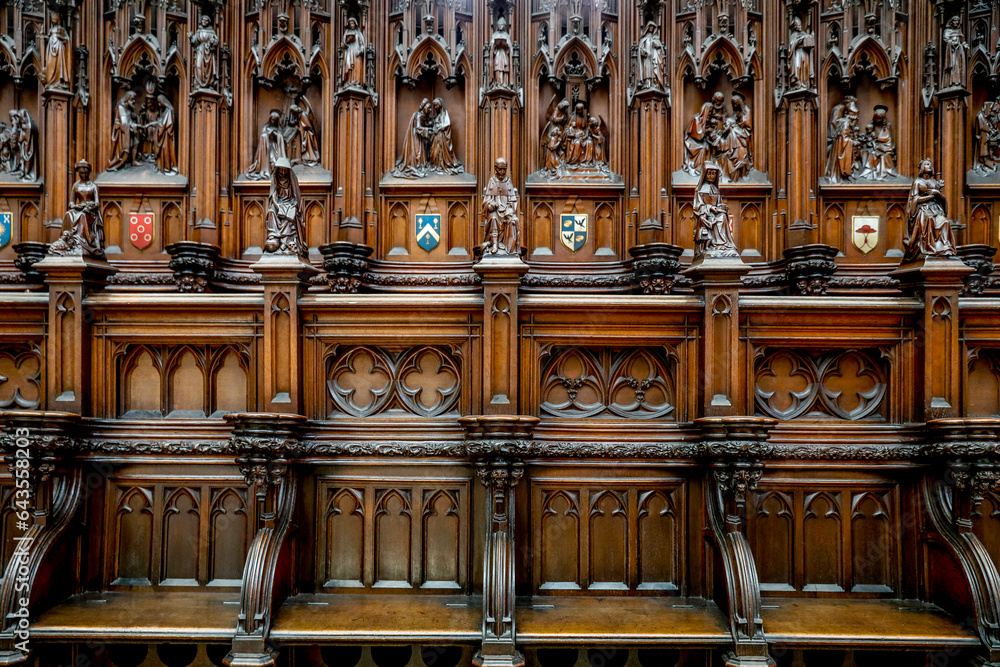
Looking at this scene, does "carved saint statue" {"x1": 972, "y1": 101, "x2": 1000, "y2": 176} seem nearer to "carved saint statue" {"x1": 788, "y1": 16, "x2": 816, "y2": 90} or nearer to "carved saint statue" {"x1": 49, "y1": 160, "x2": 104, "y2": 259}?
"carved saint statue" {"x1": 788, "y1": 16, "x2": 816, "y2": 90}

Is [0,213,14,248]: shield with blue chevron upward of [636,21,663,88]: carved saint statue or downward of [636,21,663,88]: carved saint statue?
downward

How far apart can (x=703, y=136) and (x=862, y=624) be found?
6212mm

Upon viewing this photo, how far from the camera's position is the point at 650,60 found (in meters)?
8.50

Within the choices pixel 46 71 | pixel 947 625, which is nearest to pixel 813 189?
pixel 947 625

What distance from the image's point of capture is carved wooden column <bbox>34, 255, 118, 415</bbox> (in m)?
6.10

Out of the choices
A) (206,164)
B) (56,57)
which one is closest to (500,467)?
(206,164)

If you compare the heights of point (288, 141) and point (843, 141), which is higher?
point (288, 141)

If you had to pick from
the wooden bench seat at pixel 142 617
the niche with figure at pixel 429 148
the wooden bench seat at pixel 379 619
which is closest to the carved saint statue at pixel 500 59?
the niche with figure at pixel 429 148

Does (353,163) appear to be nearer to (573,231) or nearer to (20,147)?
(573,231)

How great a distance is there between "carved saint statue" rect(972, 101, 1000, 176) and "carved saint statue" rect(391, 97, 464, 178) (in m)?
7.14

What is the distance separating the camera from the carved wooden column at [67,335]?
240 inches

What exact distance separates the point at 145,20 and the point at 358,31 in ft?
10.0

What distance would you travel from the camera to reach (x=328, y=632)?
543 centimetres

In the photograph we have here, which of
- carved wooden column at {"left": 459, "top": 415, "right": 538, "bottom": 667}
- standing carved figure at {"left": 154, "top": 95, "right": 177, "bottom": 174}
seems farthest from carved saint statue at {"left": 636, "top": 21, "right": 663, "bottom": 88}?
standing carved figure at {"left": 154, "top": 95, "right": 177, "bottom": 174}
